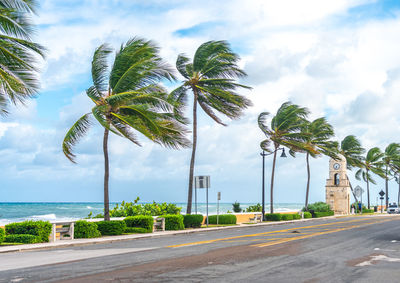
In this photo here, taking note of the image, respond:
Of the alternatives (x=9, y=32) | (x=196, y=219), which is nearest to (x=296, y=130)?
(x=196, y=219)

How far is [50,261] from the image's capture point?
497 inches

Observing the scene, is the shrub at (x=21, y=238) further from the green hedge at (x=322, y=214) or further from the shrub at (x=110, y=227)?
the green hedge at (x=322, y=214)

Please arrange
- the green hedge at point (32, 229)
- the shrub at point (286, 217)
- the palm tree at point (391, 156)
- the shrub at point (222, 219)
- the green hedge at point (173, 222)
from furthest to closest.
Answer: the palm tree at point (391, 156) < the shrub at point (286, 217) < the shrub at point (222, 219) < the green hedge at point (173, 222) < the green hedge at point (32, 229)

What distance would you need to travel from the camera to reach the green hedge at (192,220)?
93.3ft

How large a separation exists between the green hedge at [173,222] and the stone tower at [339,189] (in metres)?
44.1

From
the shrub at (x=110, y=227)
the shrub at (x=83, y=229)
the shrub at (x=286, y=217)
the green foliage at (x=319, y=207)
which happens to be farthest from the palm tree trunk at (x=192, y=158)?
the green foliage at (x=319, y=207)

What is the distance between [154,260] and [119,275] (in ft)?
8.53

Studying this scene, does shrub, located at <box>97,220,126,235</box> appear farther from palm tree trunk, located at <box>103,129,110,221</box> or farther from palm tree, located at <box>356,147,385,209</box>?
palm tree, located at <box>356,147,385,209</box>

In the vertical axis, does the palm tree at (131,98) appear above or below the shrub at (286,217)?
above

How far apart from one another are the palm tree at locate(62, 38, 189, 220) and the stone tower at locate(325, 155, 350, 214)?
46.8m

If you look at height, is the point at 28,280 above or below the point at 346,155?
below

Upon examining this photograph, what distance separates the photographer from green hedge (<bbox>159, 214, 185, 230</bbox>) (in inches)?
1045

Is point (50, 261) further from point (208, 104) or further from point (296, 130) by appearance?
point (296, 130)

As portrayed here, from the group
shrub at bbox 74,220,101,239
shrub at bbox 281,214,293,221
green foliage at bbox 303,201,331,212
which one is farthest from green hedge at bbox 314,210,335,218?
shrub at bbox 74,220,101,239
